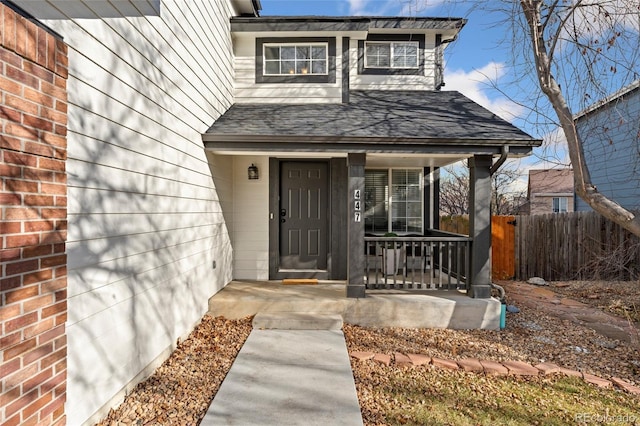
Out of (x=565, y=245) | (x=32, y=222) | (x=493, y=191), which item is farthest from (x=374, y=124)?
(x=493, y=191)

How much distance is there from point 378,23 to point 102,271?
20.9 ft

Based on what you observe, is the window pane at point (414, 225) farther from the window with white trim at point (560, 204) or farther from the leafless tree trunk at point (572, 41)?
the window with white trim at point (560, 204)

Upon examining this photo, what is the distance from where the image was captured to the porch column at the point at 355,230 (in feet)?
15.9

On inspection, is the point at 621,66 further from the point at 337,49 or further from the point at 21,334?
the point at 21,334

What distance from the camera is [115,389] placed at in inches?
107

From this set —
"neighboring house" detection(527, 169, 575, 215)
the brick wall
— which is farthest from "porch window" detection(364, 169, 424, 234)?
"neighboring house" detection(527, 169, 575, 215)

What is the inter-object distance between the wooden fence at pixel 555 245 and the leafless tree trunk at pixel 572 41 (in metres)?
4.68

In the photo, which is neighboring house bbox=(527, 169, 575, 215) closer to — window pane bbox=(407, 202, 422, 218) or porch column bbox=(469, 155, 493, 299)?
window pane bbox=(407, 202, 422, 218)

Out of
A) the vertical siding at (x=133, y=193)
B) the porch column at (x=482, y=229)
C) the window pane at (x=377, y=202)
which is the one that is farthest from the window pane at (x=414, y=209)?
the vertical siding at (x=133, y=193)

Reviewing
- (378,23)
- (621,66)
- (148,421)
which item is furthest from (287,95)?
(148,421)

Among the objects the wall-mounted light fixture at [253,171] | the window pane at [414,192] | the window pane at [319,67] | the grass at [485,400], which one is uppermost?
the window pane at [319,67]

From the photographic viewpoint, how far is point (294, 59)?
6332 mm

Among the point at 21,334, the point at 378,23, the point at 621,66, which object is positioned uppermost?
the point at 378,23

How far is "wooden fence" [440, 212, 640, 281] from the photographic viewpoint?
7.64 meters
